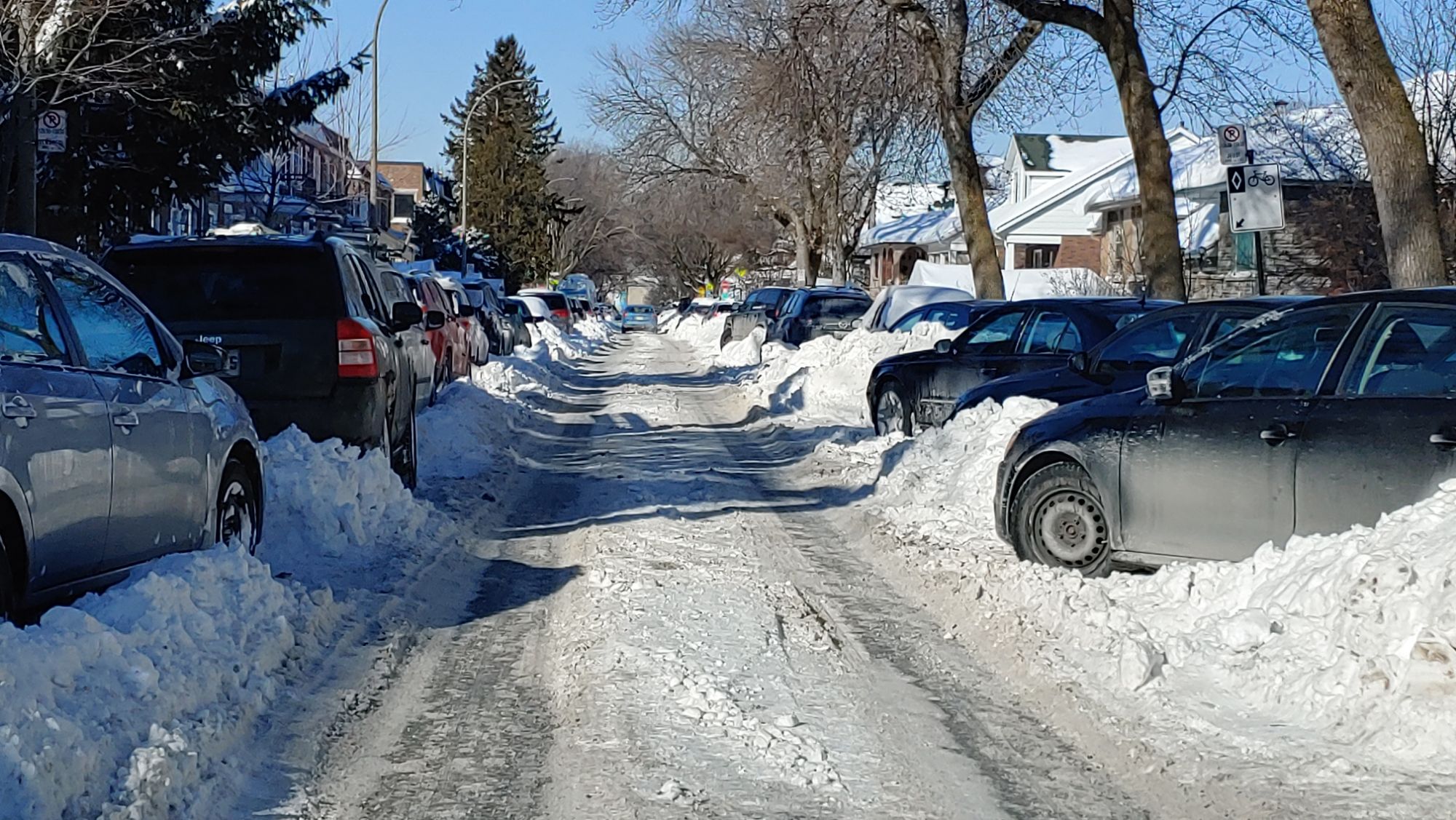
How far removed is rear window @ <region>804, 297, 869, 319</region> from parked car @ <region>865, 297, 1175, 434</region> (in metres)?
13.6

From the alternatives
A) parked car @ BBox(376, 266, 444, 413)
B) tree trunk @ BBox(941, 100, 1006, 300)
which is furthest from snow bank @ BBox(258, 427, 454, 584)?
tree trunk @ BBox(941, 100, 1006, 300)

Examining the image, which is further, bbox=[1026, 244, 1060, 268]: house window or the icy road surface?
bbox=[1026, 244, 1060, 268]: house window

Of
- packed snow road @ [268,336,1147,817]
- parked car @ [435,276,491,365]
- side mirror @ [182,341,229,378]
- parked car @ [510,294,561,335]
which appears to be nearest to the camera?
packed snow road @ [268,336,1147,817]

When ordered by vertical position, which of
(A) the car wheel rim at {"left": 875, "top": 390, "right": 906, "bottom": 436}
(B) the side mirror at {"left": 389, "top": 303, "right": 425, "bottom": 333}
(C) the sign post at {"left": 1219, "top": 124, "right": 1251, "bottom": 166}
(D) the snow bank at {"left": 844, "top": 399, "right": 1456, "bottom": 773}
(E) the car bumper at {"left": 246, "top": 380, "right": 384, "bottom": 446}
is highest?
(C) the sign post at {"left": 1219, "top": 124, "right": 1251, "bottom": 166}

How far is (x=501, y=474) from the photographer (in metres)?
14.2

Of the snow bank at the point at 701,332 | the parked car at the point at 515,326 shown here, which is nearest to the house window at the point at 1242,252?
the snow bank at the point at 701,332

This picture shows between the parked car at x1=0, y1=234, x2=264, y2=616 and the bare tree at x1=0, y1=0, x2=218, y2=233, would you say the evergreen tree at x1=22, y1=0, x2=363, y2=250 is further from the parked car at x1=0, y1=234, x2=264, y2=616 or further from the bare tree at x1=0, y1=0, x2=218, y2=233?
the parked car at x1=0, y1=234, x2=264, y2=616

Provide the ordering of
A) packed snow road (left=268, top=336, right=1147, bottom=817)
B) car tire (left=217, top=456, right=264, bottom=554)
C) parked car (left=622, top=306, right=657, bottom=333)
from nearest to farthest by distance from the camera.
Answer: packed snow road (left=268, top=336, right=1147, bottom=817) < car tire (left=217, top=456, right=264, bottom=554) < parked car (left=622, top=306, right=657, bottom=333)

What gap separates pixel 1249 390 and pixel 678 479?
660cm

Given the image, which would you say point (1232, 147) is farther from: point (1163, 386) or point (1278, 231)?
point (1278, 231)

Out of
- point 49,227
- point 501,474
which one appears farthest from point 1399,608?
point 49,227

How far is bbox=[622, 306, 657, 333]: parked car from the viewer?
7656 centimetres

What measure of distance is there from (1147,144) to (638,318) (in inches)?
2245

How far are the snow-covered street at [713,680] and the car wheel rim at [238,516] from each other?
15.9 inches
